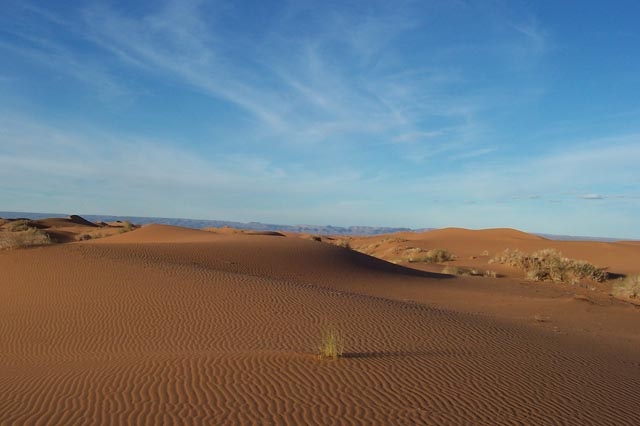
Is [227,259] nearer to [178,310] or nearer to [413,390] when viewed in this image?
[178,310]

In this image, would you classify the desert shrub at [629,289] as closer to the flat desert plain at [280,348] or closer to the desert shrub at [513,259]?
the flat desert plain at [280,348]

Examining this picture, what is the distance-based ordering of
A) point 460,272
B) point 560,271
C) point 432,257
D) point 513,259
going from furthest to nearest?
point 432,257
point 513,259
point 460,272
point 560,271

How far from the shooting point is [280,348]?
9203 millimetres

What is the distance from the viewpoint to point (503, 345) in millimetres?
9898

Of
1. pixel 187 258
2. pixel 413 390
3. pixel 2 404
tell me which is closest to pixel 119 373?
pixel 2 404

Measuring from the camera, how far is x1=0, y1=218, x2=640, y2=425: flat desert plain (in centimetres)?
609

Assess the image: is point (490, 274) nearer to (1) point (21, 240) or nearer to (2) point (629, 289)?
(2) point (629, 289)

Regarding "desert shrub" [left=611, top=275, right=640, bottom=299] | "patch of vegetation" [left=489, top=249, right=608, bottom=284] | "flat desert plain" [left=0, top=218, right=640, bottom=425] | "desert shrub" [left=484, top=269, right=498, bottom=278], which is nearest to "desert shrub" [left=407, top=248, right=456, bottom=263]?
"desert shrub" [left=484, top=269, right=498, bottom=278]

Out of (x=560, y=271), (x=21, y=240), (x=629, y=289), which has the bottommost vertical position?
(x=629, y=289)

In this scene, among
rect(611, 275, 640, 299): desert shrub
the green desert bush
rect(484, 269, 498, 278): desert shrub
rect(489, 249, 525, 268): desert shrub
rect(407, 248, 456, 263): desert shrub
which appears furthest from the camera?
rect(407, 248, 456, 263): desert shrub

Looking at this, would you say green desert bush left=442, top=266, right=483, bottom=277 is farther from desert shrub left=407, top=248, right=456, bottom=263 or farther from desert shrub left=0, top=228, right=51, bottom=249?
desert shrub left=0, top=228, right=51, bottom=249

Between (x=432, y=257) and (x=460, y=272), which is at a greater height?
(x=432, y=257)

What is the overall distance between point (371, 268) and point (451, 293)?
5097mm

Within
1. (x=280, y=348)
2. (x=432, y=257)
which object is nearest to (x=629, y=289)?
(x=432, y=257)
